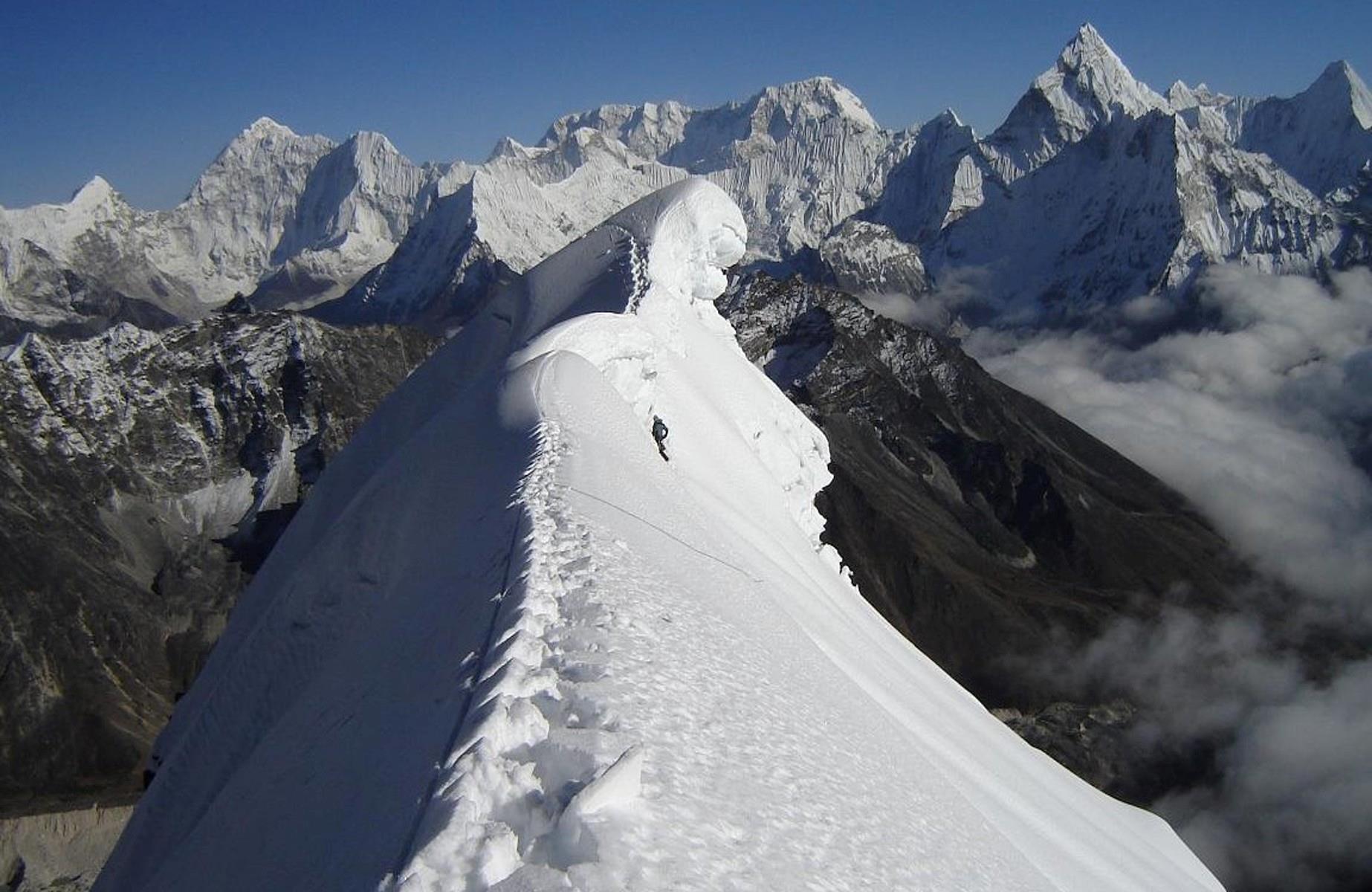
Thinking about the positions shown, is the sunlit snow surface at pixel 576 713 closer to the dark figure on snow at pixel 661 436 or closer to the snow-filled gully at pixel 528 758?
the snow-filled gully at pixel 528 758

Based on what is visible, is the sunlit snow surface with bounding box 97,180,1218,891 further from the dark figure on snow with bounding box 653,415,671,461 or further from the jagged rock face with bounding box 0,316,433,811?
the jagged rock face with bounding box 0,316,433,811

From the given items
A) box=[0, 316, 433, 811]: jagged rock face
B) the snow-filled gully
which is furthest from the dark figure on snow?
box=[0, 316, 433, 811]: jagged rock face

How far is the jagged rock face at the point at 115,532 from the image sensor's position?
127 m

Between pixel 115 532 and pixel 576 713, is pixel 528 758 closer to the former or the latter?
pixel 576 713

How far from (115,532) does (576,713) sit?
193707 millimetres

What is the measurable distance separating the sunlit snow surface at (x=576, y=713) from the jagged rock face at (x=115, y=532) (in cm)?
11485

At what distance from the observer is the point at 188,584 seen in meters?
165

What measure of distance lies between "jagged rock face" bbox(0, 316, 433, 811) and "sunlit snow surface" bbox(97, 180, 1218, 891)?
114846 millimetres

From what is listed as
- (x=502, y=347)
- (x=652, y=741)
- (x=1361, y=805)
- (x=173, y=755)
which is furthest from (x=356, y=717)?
(x=1361, y=805)

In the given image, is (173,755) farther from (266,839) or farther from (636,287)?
(636,287)

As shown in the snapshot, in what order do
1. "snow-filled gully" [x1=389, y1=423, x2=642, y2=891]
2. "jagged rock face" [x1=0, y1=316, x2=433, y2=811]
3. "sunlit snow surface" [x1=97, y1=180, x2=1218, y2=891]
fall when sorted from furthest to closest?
1. "jagged rock face" [x1=0, y1=316, x2=433, y2=811]
2. "sunlit snow surface" [x1=97, y1=180, x2=1218, y2=891]
3. "snow-filled gully" [x1=389, y1=423, x2=642, y2=891]

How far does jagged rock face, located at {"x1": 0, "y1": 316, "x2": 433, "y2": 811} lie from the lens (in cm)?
12719

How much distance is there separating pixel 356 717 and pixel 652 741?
401 centimetres

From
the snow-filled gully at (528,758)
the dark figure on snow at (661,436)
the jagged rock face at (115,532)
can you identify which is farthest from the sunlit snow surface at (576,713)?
the jagged rock face at (115,532)
